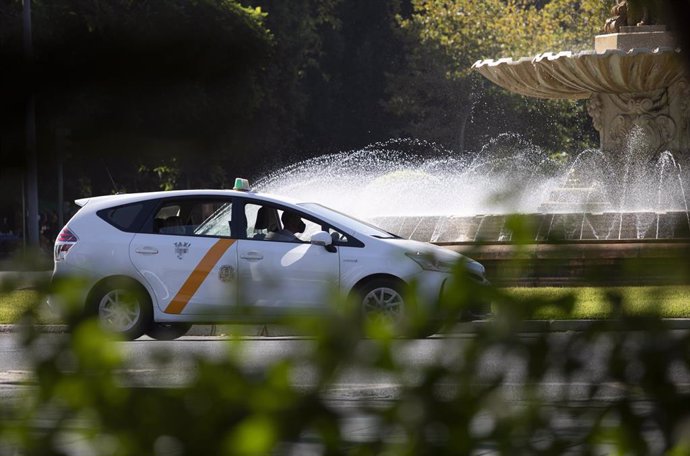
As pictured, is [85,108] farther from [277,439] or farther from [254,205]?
[254,205]

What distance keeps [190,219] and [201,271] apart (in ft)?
1.95

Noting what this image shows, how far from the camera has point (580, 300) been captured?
1780 millimetres

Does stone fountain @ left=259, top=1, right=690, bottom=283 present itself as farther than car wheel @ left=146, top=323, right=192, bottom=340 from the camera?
Yes

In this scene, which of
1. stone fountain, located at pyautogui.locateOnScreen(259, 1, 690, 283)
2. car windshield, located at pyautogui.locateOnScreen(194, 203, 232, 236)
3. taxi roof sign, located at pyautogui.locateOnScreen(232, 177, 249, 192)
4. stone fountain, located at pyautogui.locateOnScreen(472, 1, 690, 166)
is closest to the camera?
Result: car windshield, located at pyautogui.locateOnScreen(194, 203, 232, 236)

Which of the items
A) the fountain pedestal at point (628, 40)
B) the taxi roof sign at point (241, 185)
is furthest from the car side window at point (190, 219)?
the fountain pedestal at point (628, 40)

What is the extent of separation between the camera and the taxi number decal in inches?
519

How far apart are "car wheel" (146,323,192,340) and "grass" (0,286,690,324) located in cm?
1166

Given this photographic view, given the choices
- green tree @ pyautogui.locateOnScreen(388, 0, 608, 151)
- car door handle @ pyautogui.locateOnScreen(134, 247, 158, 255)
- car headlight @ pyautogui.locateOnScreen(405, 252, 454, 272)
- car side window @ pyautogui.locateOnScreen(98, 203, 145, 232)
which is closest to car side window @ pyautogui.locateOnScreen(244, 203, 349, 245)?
car door handle @ pyautogui.locateOnScreen(134, 247, 158, 255)

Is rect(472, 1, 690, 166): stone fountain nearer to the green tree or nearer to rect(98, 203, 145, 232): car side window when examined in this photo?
rect(98, 203, 145, 232): car side window

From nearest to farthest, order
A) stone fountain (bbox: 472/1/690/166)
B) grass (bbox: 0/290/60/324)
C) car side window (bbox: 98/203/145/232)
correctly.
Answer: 1. grass (bbox: 0/290/60/324)
2. car side window (bbox: 98/203/145/232)
3. stone fountain (bbox: 472/1/690/166)

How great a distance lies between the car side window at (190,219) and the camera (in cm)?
1345

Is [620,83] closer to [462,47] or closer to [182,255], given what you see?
[182,255]

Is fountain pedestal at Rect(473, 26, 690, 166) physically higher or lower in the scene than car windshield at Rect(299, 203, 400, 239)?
higher

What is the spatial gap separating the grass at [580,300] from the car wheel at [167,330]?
11.7 metres
